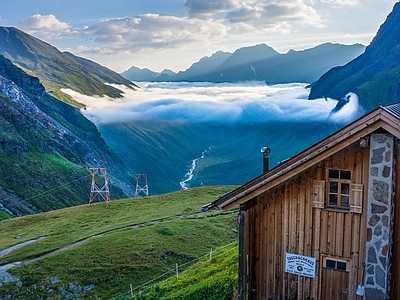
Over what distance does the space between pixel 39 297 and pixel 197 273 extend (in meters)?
17.1

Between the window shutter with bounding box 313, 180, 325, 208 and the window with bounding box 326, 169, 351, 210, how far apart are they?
306mm

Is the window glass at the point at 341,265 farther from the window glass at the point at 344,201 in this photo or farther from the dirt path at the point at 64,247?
the dirt path at the point at 64,247

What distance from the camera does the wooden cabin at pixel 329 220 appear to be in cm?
1748

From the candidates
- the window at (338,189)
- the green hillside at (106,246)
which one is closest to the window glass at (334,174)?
the window at (338,189)

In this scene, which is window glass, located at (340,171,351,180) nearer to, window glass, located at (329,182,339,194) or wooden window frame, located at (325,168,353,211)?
wooden window frame, located at (325,168,353,211)

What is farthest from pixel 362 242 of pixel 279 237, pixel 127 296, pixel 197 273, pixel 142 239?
pixel 142 239

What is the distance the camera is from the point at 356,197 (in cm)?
1811

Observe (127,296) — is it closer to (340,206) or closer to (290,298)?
(290,298)

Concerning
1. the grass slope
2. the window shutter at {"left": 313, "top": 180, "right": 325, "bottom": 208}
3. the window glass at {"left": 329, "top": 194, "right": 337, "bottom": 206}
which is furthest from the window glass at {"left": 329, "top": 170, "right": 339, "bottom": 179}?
the grass slope

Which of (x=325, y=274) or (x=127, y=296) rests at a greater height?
(x=325, y=274)

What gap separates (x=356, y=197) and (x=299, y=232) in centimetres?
309

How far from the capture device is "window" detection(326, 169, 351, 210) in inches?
728

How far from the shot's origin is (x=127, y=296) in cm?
3800

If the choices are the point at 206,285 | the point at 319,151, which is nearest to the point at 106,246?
the point at 206,285
